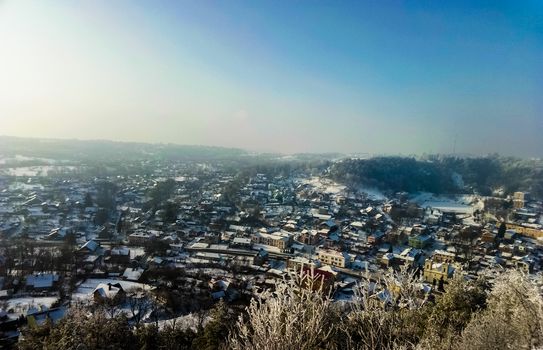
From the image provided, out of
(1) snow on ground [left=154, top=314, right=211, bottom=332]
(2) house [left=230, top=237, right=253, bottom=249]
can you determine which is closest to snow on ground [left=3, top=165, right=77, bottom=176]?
(2) house [left=230, top=237, right=253, bottom=249]

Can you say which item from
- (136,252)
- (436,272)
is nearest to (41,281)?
(136,252)

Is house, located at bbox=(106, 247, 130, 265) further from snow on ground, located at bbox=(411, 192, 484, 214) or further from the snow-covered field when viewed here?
the snow-covered field

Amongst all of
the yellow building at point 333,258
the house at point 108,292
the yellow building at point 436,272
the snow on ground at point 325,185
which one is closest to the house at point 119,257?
the house at point 108,292

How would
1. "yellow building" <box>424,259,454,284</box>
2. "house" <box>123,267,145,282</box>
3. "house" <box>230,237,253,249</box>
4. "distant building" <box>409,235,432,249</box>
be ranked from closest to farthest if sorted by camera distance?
"house" <box>123,267,145,282</box>
"yellow building" <box>424,259,454,284</box>
"house" <box>230,237,253,249</box>
"distant building" <box>409,235,432,249</box>

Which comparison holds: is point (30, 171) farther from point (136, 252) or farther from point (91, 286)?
point (91, 286)

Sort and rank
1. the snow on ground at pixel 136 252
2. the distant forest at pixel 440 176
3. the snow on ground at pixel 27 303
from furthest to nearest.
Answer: the distant forest at pixel 440 176 → the snow on ground at pixel 136 252 → the snow on ground at pixel 27 303

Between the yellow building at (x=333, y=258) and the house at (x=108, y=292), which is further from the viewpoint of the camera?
the yellow building at (x=333, y=258)

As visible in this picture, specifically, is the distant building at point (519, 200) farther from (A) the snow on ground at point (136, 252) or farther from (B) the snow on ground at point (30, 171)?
(B) the snow on ground at point (30, 171)
